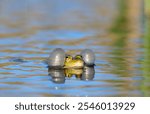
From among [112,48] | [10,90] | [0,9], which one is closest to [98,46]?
[112,48]

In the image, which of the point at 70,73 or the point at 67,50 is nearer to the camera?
the point at 70,73

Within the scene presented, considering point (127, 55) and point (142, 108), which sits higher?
point (127, 55)

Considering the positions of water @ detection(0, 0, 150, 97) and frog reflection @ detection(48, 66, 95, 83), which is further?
frog reflection @ detection(48, 66, 95, 83)

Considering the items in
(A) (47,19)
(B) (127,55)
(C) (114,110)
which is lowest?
(C) (114,110)

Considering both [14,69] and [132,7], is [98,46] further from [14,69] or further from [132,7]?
[132,7]

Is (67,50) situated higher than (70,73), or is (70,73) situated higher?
(67,50)
